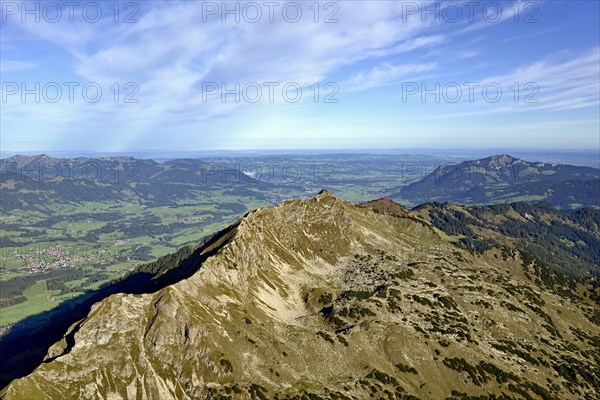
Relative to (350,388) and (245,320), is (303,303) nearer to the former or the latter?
(245,320)

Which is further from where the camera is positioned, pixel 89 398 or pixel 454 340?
pixel 454 340

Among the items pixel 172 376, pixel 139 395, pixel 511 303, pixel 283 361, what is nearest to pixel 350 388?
pixel 283 361

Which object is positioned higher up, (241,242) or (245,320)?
(241,242)

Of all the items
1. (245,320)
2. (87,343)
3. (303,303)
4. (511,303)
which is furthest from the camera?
(511,303)

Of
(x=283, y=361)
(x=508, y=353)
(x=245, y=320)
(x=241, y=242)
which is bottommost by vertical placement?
(x=508, y=353)

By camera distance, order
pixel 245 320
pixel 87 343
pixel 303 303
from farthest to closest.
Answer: pixel 303 303, pixel 245 320, pixel 87 343

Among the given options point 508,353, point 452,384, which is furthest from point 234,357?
point 508,353
